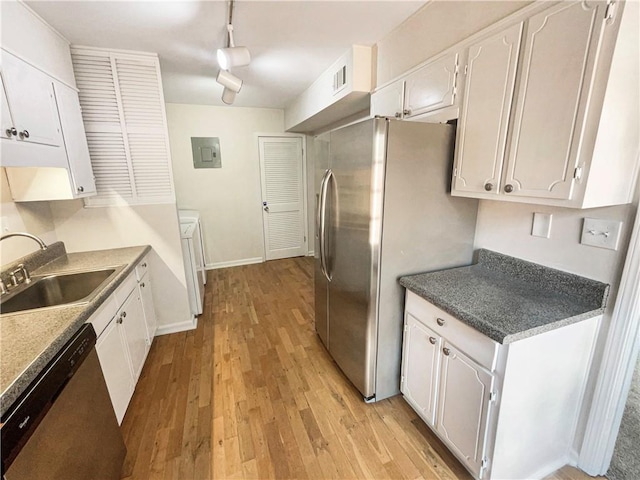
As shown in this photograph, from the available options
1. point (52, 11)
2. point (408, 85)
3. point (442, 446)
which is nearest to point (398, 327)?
point (442, 446)

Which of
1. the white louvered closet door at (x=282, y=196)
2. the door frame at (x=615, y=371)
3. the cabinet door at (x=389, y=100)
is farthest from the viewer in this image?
the white louvered closet door at (x=282, y=196)

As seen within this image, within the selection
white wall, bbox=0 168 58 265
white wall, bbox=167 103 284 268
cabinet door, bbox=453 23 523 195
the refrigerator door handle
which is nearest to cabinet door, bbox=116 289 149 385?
white wall, bbox=0 168 58 265

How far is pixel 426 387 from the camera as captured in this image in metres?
1.57

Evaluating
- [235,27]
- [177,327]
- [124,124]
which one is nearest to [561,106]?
[235,27]

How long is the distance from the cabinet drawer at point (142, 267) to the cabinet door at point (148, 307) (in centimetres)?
5

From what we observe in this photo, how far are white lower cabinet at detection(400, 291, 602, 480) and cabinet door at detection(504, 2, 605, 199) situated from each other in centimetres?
66

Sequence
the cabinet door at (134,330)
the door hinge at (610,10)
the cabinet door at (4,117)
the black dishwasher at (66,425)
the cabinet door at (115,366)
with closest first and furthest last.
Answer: the black dishwasher at (66,425), the door hinge at (610,10), the cabinet door at (4,117), the cabinet door at (115,366), the cabinet door at (134,330)

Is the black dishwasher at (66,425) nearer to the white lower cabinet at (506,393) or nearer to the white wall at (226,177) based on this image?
the white lower cabinet at (506,393)

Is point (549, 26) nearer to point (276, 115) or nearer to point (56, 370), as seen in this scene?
point (56, 370)

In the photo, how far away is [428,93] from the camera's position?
167 cm

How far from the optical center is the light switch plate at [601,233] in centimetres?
117

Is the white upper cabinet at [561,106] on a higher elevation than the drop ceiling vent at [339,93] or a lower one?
lower

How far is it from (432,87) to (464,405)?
Answer: 5.61 feet

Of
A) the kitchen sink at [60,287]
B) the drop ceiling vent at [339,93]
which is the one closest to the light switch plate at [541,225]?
the drop ceiling vent at [339,93]
